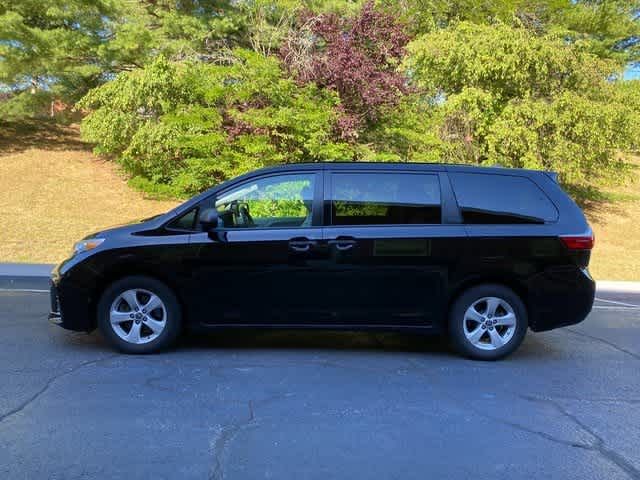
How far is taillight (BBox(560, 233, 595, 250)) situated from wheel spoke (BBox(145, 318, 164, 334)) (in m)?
3.78

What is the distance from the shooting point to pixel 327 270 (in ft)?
18.3

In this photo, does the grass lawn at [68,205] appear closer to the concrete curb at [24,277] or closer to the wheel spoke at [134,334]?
the concrete curb at [24,277]

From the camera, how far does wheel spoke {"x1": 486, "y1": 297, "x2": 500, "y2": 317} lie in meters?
5.71

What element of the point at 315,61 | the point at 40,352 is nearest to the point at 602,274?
the point at 315,61

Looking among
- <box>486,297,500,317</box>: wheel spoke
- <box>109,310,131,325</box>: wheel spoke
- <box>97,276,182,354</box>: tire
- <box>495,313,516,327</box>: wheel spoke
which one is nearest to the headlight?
<box>97,276,182,354</box>: tire

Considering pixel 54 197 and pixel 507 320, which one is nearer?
pixel 507 320

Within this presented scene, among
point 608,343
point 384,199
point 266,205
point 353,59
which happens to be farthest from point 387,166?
point 353,59

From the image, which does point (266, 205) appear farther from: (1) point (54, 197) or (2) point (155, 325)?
(1) point (54, 197)

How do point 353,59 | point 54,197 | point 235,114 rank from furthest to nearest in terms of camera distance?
point 54,197
point 353,59
point 235,114

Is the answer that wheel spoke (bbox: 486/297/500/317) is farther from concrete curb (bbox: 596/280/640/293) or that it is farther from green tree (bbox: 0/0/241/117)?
green tree (bbox: 0/0/241/117)

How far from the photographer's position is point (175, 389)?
15.5 ft

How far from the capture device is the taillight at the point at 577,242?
567 centimetres

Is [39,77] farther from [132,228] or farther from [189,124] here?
[132,228]

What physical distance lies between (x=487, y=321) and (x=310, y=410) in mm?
2180
